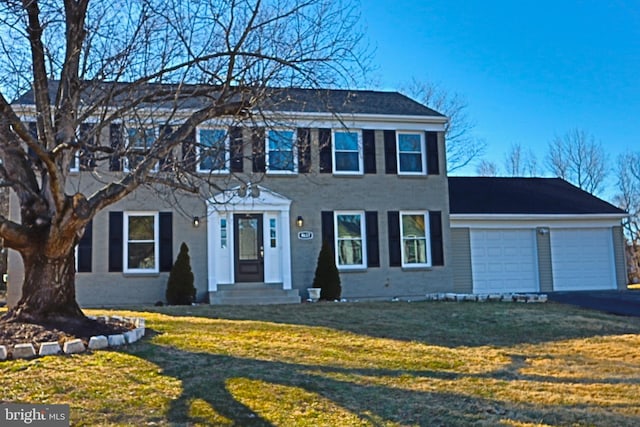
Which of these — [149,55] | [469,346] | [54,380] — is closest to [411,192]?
[469,346]

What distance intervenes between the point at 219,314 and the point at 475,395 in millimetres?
6389

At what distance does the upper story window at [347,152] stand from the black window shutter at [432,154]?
202cm

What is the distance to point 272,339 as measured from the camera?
25.9 feet

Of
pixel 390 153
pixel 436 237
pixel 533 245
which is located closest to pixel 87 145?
pixel 390 153

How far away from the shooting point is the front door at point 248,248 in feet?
48.3

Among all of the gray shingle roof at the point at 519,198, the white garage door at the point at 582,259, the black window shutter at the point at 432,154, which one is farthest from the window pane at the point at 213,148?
the white garage door at the point at 582,259

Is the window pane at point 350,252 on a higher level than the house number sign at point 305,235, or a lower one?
lower

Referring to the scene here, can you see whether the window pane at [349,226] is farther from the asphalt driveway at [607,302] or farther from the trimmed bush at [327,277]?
the asphalt driveway at [607,302]

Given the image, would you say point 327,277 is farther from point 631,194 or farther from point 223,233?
point 631,194

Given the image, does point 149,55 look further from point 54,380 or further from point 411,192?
point 411,192

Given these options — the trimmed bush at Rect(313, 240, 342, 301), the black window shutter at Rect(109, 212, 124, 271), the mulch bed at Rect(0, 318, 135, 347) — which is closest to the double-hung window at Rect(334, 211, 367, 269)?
the trimmed bush at Rect(313, 240, 342, 301)

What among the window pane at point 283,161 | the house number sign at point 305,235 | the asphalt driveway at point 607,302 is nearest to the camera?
the window pane at point 283,161

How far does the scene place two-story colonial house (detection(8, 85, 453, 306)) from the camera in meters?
14.2

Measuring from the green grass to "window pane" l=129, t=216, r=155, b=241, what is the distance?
543 centimetres
